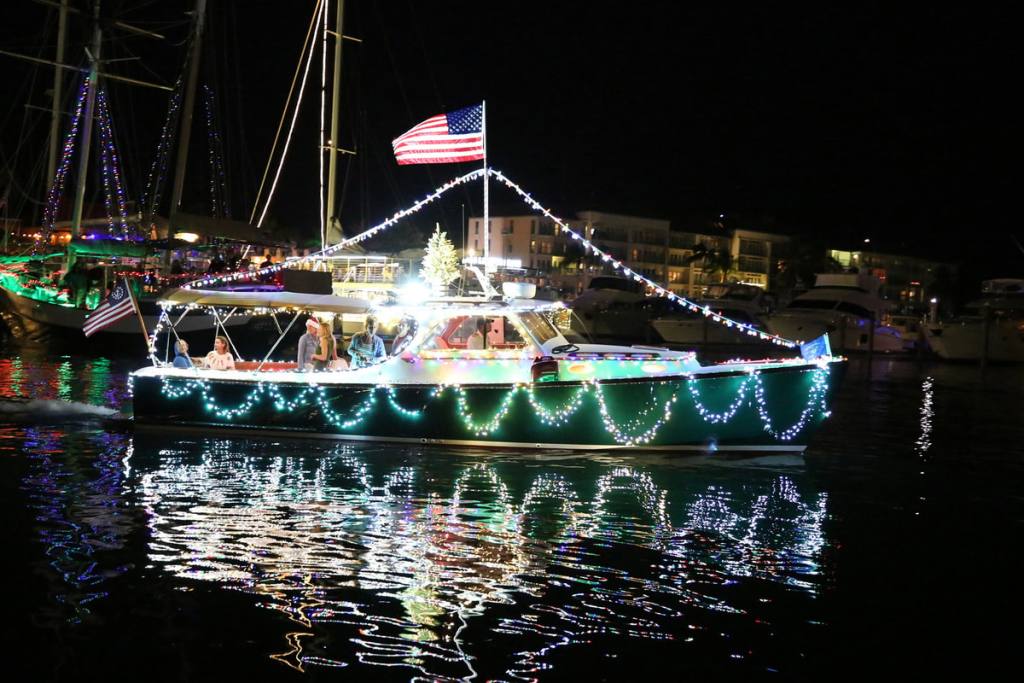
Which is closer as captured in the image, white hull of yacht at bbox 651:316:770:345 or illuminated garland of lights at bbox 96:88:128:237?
illuminated garland of lights at bbox 96:88:128:237

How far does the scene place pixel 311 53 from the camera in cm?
3058

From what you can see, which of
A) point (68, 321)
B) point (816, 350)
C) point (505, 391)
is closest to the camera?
point (505, 391)

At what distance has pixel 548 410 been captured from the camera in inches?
617

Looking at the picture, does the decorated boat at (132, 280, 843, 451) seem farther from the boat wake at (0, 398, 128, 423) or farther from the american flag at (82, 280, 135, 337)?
the boat wake at (0, 398, 128, 423)

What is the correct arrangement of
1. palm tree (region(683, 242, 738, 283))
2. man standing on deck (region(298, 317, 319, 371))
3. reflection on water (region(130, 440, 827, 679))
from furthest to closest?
palm tree (region(683, 242, 738, 283)) → man standing on deck (region(298, 317, 319, 371)) → reflection on water (region(130, 440, 827, 679))

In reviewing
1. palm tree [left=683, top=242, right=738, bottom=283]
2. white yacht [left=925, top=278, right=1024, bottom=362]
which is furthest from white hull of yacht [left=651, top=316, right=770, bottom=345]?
palm tree [left=683, top=242, right=738, bottom=283]

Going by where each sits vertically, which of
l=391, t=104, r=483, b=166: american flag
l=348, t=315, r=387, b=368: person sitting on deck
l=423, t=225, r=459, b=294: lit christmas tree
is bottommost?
l=348, t=315, r=387, b=368: person sitting on deck

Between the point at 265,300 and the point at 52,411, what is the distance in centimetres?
590

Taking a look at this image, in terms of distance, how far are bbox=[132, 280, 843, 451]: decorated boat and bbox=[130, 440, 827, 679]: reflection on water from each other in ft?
2.86

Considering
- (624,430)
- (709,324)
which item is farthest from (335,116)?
(709,324)

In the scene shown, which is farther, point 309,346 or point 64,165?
point 64,165

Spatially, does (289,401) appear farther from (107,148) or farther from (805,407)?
(107,148)

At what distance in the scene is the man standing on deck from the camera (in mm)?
16984

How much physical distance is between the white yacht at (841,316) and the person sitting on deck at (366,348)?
34.9m
